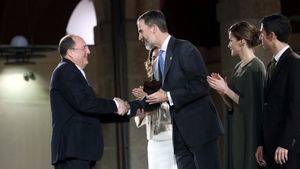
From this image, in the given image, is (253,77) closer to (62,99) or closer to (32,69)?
(62,99)

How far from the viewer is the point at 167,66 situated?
537cm

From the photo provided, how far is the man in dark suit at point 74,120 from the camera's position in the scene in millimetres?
5293

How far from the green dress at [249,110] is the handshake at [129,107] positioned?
779mm

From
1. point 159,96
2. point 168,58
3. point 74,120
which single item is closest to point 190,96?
point 159,96

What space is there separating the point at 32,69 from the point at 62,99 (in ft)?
13.0

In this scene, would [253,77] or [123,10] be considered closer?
[253,77]

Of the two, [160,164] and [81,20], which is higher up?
[81,20]

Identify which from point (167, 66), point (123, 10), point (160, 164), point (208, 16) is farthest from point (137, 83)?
point (167, 66)

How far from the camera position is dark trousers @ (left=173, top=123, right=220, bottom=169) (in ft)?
17.3

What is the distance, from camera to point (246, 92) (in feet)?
19.5

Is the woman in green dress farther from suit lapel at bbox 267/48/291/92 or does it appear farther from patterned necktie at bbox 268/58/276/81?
suit lapel at bbox 267/48/291/92

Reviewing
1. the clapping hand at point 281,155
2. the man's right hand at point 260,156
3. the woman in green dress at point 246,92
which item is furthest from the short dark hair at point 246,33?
the clapping hand at point 281,155

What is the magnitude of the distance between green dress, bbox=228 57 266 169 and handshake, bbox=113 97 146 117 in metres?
0.78

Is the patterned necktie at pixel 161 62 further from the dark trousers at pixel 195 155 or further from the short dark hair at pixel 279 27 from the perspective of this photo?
the short dark hair at pixel 279 27
